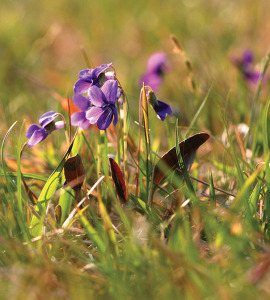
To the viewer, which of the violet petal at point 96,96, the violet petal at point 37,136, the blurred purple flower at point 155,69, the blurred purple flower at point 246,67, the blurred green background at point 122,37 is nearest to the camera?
the violet petal at point 96,96

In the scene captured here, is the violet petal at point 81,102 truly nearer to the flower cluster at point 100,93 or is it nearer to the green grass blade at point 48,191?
the flower cluster at point 100,93

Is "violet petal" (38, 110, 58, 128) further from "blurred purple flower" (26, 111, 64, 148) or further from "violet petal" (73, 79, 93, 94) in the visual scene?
"violet petal" (73, 79, 93, 94)

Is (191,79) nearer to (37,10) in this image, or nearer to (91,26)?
(91,26)

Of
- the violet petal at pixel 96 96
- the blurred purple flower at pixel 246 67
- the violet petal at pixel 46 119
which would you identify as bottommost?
the blurred purple flower at pixel 246 67

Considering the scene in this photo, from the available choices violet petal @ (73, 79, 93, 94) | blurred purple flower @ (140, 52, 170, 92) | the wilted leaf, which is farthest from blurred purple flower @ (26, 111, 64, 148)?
blurred purple flower @ (140, 52, 170, 92)

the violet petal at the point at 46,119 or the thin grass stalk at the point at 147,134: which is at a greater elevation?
the violet petal at the point at 46,119

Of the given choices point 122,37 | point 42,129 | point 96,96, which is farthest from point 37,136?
point 122,37

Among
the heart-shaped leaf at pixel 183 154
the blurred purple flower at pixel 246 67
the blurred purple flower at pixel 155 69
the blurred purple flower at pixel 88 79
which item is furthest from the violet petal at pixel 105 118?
the blurred purple flower at pixel 246 67
